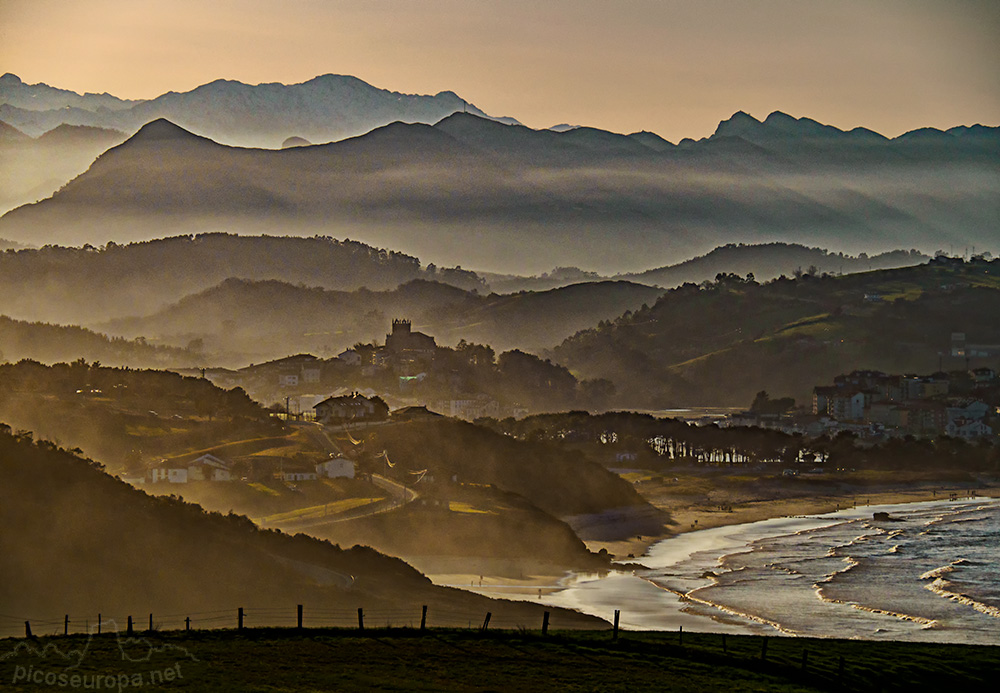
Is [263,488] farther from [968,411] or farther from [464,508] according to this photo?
[968,411]

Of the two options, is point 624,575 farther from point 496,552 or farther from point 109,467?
point 109,467

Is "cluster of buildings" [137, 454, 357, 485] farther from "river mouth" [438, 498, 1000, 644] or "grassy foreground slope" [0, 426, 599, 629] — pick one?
"river mouth" [438, 498, 1000, 644]

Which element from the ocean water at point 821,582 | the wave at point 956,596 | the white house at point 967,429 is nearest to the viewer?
the ocean water at point 821,582

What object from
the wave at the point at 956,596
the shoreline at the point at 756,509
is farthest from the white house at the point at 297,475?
the wave at the point at 956,596

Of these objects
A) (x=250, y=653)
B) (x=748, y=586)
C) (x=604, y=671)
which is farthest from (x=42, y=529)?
(x=748, y=586)

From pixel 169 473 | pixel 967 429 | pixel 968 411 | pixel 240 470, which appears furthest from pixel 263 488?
pixel 968 411

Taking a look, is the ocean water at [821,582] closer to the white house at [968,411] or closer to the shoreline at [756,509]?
the shoreline at [756,509]
